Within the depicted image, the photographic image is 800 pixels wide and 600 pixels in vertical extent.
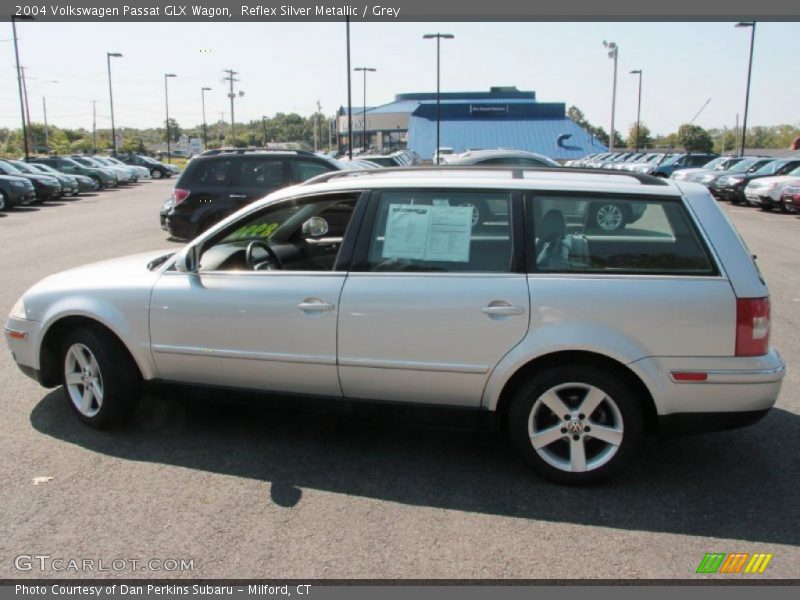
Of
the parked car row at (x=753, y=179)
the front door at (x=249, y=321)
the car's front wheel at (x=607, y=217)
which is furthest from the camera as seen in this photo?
the parked car row at (x=753, y=179)

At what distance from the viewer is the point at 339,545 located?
321 centimetres

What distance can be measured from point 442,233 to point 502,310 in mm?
580

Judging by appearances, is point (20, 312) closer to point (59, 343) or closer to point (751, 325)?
Result: point (59, 343)

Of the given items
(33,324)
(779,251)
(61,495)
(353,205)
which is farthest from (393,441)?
(779,251)

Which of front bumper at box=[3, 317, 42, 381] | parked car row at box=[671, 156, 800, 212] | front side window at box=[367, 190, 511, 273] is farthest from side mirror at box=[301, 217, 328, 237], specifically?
parked car row at box=[671, 156, 800, 212]

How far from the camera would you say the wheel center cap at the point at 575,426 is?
145 inches

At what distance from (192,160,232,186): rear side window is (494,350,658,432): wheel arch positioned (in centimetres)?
898

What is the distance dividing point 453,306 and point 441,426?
0.70m

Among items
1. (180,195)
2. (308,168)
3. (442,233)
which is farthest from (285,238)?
(180,195)

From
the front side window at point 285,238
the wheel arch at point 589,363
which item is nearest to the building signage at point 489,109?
the front side window at point 285,238

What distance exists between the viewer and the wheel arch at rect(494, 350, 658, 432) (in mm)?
3658

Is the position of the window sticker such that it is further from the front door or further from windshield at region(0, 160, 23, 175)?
windshield at region(0, 160, 23, 175)

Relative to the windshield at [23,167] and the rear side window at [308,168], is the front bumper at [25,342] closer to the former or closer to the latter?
the rear side window at [308,168]

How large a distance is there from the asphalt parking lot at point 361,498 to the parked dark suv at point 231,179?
690cm
